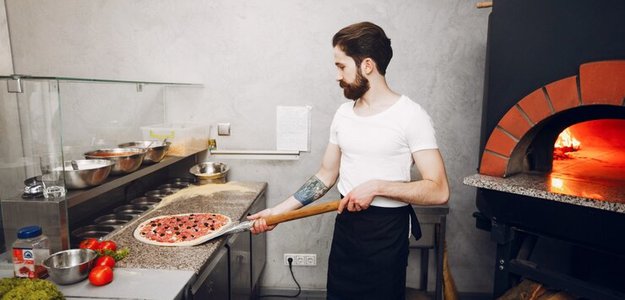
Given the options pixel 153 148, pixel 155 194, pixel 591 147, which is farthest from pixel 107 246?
pixel 591 147

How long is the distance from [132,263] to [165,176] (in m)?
1.35

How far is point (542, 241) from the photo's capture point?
2621 millimetres

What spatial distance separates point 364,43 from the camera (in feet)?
5.18

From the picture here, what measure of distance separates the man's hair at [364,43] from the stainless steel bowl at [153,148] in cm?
114

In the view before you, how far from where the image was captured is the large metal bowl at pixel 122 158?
1771mm

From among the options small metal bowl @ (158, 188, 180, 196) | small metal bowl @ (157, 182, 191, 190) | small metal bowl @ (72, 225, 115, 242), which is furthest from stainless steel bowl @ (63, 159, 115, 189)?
small metal bowl @ (157, 182, 191, 190)

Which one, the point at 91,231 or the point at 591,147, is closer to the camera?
the point at 91,231

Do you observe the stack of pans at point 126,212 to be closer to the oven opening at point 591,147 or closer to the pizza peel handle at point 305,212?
the pizza peel handle at point 305,212

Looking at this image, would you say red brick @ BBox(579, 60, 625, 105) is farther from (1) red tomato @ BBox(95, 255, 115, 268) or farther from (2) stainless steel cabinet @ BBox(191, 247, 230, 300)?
(1) red tomato @ BBox(95, 255, 115, 268)

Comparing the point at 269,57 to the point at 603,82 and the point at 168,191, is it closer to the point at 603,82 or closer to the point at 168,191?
the point at 168,191

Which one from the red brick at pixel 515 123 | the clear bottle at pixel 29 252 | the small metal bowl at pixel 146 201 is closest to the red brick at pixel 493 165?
the red brick at pixel 515 123

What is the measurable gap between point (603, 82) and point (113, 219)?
2.34 meters

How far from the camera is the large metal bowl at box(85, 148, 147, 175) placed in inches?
69.7

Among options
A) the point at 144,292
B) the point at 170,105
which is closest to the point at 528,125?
the point at 144,292
